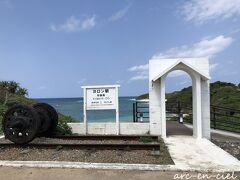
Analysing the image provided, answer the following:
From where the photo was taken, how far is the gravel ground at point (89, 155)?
322 inches

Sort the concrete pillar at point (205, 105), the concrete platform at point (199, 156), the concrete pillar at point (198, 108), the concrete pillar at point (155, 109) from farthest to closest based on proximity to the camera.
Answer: the concrete pillar at point (155, 109) → the concrete pillar at point (205, 105) → the concrete pillar at point (198, 108) → the concrete platform at point (199, 156)

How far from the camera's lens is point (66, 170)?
728 cm

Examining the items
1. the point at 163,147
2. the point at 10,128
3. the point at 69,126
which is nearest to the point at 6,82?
the point at 69,126

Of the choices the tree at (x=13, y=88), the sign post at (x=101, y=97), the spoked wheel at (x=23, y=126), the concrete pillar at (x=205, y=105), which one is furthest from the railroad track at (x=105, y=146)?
the tree at (x=13, y=88)

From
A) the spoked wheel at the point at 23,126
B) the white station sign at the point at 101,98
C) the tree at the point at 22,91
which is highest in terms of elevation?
the tree at the point at 22,91

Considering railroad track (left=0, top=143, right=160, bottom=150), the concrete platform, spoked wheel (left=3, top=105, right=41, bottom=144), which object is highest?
spoked wheel (left=3, top=105, right=41, bottom=144)

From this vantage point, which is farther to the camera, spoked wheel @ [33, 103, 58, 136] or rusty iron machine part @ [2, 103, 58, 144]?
spoked wheel @ [33, 103, 58, 136]

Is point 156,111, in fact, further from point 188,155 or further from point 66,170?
point 66,170

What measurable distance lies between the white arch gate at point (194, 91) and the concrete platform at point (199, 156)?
2.60 ft

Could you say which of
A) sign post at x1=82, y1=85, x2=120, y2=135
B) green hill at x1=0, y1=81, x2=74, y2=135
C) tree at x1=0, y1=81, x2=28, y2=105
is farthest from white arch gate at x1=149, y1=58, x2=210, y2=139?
tree at x1=0, y1=81, x2=28, y2=105

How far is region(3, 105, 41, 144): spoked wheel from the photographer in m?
9.99

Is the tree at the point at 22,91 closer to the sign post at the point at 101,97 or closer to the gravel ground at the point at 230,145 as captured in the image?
the sign post at the point at 101,97

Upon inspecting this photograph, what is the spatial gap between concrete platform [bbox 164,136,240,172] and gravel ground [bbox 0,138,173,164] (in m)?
0.35

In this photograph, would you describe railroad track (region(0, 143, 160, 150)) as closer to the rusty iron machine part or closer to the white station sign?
the rusty iron machine part
